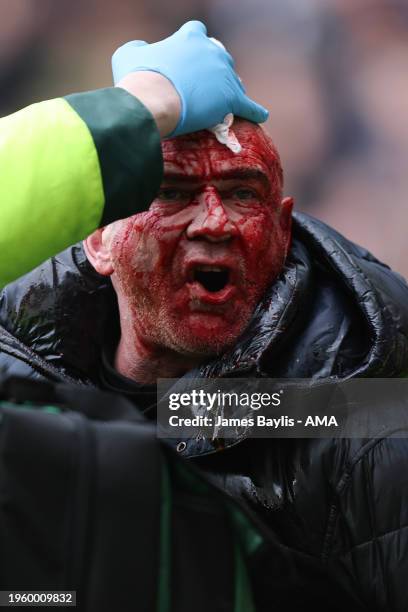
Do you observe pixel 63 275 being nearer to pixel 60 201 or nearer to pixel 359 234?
pixel 60 201

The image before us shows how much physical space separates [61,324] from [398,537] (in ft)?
2.57

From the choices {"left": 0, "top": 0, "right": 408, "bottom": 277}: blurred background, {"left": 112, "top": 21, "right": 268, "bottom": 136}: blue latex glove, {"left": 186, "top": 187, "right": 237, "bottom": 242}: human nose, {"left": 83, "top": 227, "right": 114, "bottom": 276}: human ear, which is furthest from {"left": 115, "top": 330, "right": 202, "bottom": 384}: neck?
{"left": 0, "top": 0, "right": 408, "bottom": 277}: blurred background

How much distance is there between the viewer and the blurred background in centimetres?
406

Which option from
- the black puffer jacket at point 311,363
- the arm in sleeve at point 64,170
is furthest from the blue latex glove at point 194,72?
the black puffer jacket at point 311,363

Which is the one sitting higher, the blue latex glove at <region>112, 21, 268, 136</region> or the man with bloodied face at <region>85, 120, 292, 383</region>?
the blue latex glove at <region>112, 21, 268, 136</region>

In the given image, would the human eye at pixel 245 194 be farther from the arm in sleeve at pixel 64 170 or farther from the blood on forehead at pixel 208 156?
the arm in sleeve at pixel 64 170

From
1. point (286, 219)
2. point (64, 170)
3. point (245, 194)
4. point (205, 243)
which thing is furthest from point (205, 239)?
point (64, 170)

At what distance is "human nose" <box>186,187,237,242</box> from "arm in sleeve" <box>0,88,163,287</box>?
0.99 ft

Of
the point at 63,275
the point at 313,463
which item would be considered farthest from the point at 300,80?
the point at 313,463

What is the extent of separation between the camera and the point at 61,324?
2.19 metres

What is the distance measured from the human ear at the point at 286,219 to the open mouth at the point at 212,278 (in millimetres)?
145

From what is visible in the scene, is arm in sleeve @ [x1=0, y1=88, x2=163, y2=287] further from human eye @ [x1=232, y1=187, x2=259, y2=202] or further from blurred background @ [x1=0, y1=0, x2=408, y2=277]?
blurred background @ [x1=0, y1=0, x2=408, y2=277]

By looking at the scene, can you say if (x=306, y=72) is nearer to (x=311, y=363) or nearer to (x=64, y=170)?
(x=311, y=363)

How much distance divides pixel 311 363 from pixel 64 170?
0.57m
